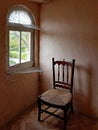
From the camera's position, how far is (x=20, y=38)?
9.77 feet

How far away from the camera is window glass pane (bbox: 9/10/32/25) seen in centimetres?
276

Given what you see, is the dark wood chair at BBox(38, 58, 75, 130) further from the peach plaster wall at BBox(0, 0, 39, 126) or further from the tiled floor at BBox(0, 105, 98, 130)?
the peach plaster wall at BBox(0, 0, 39, 126)

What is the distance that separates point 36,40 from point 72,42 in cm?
71

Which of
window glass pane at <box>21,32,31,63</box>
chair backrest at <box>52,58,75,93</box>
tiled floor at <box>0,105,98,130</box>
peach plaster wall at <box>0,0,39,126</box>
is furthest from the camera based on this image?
window glass pane at <box>21,32,31,63</box>

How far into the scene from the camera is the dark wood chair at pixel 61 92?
2.60m

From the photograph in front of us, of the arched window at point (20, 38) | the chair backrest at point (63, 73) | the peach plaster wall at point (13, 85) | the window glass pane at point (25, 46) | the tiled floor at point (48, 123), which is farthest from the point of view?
the window glass pane at point (25, 46)

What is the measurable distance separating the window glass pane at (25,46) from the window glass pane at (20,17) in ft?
0.66

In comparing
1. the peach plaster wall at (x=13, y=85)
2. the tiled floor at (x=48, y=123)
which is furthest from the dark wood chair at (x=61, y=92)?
the peach plaster wall at (x=13, y=85)

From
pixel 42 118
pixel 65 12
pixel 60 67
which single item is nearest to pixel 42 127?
pixel 42 118

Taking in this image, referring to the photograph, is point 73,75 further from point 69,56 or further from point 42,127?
point 42,127

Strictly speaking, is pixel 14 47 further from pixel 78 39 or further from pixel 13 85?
pixel 78 39

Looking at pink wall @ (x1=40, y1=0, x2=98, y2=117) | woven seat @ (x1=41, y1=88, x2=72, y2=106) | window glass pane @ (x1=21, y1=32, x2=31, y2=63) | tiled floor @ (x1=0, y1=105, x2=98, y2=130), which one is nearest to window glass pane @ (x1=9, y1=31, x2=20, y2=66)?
window glass pane @ (x1=21, y1=32, x2=31, y2=63)

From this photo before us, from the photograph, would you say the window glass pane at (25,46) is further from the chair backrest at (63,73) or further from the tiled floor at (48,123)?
the tiled floor at (48,123)

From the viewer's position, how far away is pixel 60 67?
10.4ft
